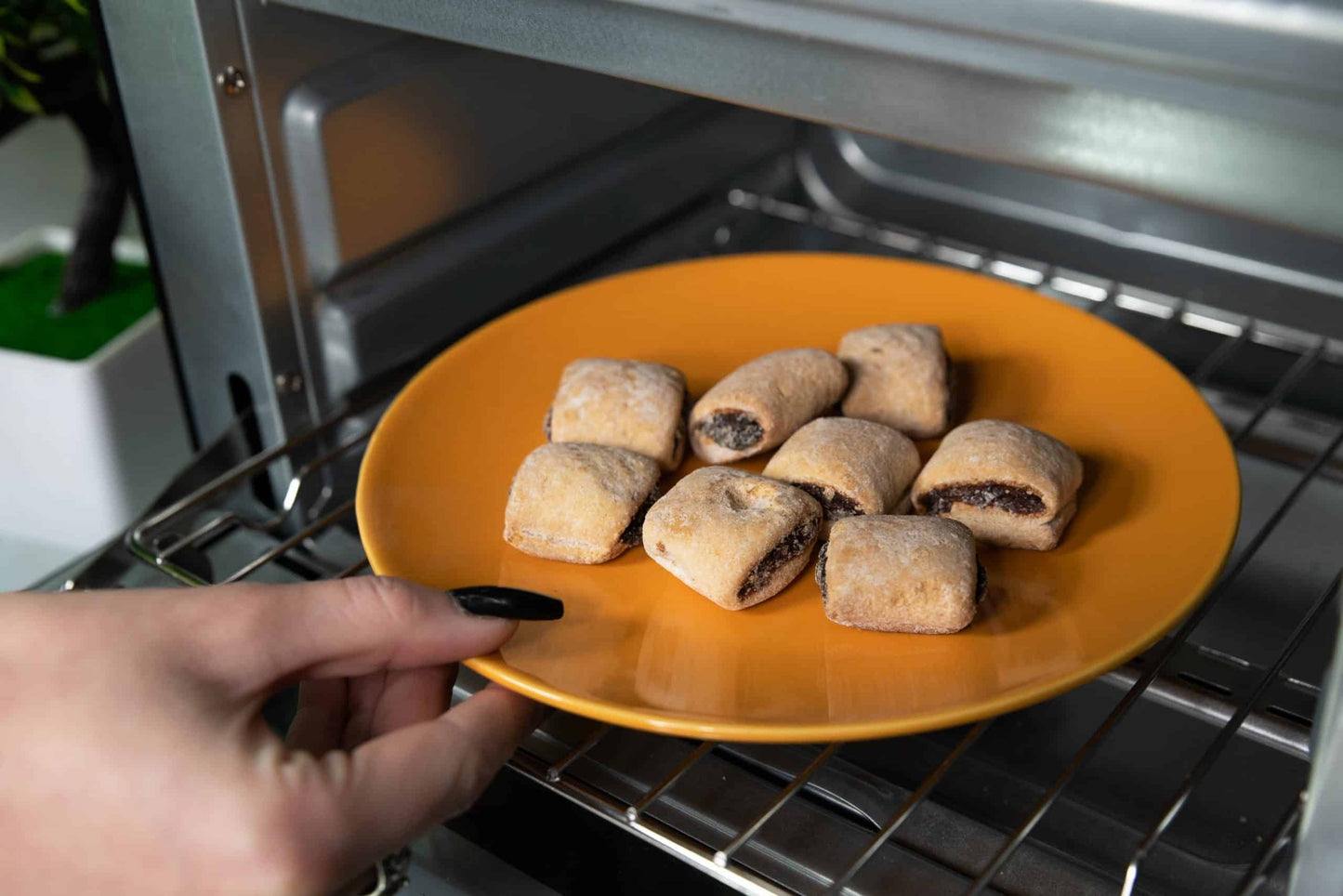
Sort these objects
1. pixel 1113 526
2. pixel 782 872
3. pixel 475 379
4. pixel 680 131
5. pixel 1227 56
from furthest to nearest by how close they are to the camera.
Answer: pixel 680 131, pixel 475 379, pixel 1113 526, pixel 782 872, pixel 1227 56

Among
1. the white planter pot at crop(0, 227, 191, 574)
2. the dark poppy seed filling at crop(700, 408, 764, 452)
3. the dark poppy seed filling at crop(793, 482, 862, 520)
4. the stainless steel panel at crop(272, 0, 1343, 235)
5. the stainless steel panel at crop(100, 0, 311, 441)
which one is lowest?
the white planter pot at crop(0, 227, 191, 574)

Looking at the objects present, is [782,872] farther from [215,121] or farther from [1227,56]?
[215,121]

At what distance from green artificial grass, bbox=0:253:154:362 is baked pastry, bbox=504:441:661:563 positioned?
2.12ft

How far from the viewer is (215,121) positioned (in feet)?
2.89

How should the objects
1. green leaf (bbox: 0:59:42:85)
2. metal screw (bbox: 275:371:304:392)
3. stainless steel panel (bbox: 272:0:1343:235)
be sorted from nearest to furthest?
stainless steel panel (bbox: 272:0:1343:235) → metal screw (bbox: 275:371:304:392) → green leaf (bbox: 0:59:42:85)

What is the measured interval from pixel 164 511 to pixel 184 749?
0.34m

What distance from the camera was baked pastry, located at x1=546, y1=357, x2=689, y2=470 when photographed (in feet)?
2.82

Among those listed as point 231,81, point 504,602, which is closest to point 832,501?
point 504,602

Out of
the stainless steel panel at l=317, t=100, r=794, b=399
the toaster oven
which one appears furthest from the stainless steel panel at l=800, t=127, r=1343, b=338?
the stainless steel panel at l=317, t=100, r=794, b=399

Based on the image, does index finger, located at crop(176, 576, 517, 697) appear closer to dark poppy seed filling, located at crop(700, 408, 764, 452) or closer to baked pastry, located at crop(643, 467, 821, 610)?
baked pastry, located at crop(643, 467, 821, 610)

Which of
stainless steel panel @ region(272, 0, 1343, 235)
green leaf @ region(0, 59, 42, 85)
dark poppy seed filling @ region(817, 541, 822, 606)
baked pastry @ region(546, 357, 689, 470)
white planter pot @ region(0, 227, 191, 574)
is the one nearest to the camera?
stainless steel panel @ region(272, 0, 1343, 235)

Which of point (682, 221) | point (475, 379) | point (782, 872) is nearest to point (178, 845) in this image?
point (782, 872)

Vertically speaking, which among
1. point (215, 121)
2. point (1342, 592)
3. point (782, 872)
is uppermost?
point (215, 121)

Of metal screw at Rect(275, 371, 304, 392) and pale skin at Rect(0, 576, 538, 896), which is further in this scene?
metal screw at Rect(275, 371, 304, 392)
